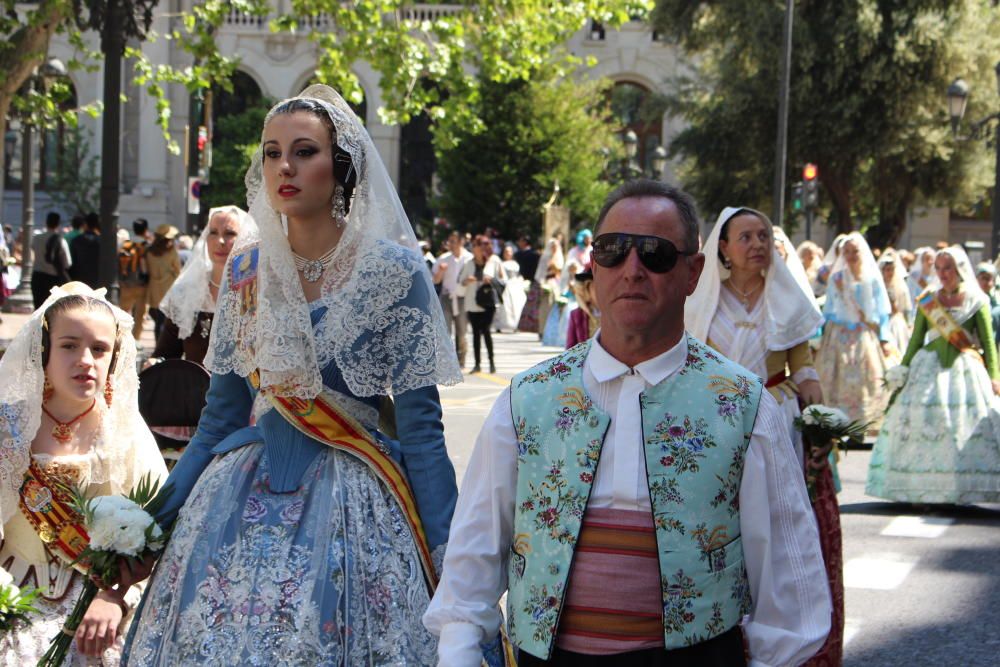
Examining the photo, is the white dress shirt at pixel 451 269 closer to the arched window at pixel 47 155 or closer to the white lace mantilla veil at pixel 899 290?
the white lace mantilla veil at pixel 899 290

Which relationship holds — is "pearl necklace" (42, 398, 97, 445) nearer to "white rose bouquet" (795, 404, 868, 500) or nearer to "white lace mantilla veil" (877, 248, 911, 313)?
"white rose bouquet" (795, 404, 868, 500)

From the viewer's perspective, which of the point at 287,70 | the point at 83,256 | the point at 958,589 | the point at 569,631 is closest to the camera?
the point at 569,631

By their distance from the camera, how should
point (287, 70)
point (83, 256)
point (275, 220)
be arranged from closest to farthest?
point (275, 220), point (83, 256), point (287, 70)

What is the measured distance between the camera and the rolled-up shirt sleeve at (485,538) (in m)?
3.09

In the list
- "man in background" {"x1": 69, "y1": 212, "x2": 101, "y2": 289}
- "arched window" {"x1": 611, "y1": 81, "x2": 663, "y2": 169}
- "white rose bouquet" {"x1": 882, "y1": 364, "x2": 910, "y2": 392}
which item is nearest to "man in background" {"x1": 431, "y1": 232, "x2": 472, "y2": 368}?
"man in background" {"x1": 69, "y1": 212, "x2": 101, "y2": 289}

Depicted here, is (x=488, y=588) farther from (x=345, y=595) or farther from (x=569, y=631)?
(x=345, y=595)

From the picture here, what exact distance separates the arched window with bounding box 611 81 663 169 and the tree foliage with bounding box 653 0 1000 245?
1348 centimetres

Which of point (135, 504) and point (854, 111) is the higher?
point (854, 111)

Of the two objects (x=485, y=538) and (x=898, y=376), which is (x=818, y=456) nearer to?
(x=485, y=538)

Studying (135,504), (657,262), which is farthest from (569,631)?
(135,504)

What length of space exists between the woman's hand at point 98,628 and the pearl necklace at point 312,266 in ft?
3.13

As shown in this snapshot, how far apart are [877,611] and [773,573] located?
207 inches

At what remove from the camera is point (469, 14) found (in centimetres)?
2189

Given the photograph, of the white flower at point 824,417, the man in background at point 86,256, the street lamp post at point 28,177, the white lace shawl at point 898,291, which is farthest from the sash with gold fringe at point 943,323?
the street lamp post at point 28,177
